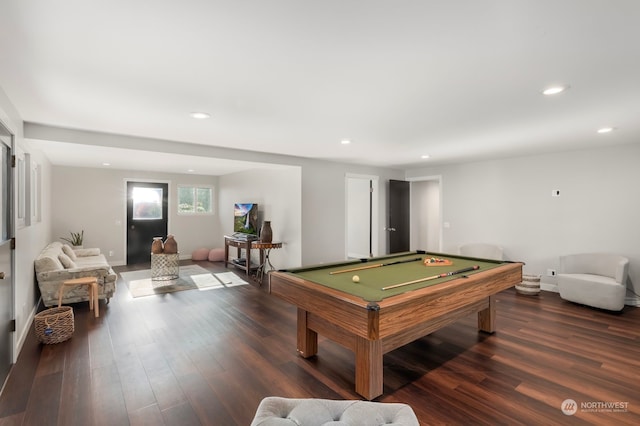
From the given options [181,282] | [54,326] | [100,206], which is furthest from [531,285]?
[100,206]

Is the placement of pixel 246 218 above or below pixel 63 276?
above

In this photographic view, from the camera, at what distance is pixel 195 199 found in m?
8.74

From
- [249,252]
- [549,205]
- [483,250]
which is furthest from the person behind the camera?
[249,252]

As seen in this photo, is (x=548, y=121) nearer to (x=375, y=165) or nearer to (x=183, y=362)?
(x=375, y=165)

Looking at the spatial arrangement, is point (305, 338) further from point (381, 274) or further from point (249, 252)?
point (249, 252)

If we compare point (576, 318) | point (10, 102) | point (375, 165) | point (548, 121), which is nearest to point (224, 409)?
point (10, 102)

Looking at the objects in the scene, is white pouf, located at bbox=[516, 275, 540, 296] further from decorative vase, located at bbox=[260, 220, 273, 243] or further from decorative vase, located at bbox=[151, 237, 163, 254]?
decorative vase, located at bbox=[151, 237, 163, 254]

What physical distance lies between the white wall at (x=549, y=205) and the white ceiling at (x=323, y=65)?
1313mm

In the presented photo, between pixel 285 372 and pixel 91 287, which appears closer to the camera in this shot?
pixel 285 372

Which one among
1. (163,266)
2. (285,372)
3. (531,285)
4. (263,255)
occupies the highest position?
(263,255)

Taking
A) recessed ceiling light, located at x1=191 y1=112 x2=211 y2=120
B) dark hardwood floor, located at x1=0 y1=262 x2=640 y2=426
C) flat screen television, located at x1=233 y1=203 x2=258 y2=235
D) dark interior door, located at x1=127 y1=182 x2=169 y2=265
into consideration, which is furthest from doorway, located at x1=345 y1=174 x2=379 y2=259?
dark interior door, located at x1=127 y1=182 x2=169 y2=265

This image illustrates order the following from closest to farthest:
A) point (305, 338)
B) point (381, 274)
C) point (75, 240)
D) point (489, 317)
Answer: point (305, 338) < point (381, 274) < point (489, 317) < point (75, 240)

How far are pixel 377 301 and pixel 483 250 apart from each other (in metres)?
4.43

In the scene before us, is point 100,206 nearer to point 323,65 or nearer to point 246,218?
point 246,218
